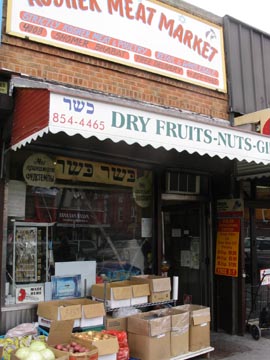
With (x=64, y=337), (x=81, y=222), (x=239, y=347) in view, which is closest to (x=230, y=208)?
(x=239, y=347)

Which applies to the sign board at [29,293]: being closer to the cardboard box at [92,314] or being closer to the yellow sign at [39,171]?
the cardboard box at [92,314]

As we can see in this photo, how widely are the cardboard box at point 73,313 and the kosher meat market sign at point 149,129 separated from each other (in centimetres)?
212

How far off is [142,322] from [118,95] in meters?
3.09

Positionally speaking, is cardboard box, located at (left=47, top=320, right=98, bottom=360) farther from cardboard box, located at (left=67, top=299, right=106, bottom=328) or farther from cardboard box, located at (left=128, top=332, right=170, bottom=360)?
cardboard box, located at (left=128, top=332, right=170, bottom=360)

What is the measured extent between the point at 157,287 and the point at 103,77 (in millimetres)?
3019

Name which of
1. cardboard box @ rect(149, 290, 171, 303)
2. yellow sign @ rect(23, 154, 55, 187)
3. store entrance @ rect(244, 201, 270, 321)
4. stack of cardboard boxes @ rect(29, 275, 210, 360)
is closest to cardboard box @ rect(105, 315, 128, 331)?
stack of cardboard boxes @ rect(29, 275, 210, 360)

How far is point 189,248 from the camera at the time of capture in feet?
27.1

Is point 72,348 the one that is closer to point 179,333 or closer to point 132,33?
point 179,333

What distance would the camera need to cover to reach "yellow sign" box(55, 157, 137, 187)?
604 centimetres

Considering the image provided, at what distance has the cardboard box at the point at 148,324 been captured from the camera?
5.38m

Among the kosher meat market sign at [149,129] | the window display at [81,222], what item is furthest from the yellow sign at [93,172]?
the kosher meat market sign at [149,129]

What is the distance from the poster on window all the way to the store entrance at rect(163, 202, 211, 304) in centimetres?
339

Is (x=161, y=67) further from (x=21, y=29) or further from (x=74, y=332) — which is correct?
(x=74, y=332)

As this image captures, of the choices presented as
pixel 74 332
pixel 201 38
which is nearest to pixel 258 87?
pixel 201 38
